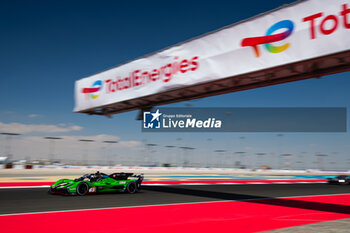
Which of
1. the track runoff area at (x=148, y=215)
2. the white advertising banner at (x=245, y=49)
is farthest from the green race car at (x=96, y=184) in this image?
the white advertising banner at (x=245, y=49)

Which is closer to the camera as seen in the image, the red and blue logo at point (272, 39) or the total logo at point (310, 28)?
the total logo at point (310, 28)

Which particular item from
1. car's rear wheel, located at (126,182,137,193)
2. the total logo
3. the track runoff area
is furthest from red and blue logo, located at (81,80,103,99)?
the total logo

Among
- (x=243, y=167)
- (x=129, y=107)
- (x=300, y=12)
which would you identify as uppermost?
(x=300, y=12)

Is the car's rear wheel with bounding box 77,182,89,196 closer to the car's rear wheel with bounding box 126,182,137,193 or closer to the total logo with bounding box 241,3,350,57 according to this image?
the car's rear wheel with bounding box 126,182,137,193

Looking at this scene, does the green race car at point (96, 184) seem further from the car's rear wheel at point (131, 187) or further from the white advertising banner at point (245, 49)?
the white advertising banner at point (245, 49)

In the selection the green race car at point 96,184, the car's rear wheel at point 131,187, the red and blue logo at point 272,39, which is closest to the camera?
the red and blue logo at point 272,39

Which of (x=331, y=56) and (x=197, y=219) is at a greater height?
(x=331, y=56)

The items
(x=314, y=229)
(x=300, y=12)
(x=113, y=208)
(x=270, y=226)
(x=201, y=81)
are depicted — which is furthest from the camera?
(x=113, y=208)

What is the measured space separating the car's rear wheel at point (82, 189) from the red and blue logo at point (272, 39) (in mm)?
8694

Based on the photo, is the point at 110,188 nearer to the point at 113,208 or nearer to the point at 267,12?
the point at 113,208

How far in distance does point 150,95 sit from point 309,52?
17.2 ft

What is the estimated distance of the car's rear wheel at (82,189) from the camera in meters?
12.4

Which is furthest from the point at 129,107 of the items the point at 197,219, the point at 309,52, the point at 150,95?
the point at 309,52

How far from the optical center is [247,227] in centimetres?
732
